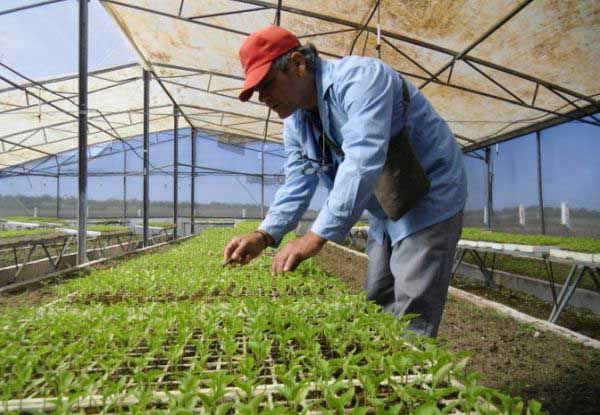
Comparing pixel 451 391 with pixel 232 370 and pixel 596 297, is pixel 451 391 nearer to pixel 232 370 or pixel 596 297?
pixel 232 370

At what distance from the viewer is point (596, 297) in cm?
542

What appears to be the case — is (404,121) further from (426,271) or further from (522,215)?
(522,215)

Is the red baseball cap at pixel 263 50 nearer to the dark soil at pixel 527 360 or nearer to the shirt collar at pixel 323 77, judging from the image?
the shirt collar at pixel 323 77

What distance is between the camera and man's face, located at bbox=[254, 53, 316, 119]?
1624 mm

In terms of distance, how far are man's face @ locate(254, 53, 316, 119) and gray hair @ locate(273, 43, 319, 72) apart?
18mm

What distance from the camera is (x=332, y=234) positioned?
1.46m

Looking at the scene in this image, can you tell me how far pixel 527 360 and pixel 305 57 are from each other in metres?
2.82

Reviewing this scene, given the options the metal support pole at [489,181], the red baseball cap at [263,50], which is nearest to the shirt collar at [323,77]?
the red baseball cap at [263,50]

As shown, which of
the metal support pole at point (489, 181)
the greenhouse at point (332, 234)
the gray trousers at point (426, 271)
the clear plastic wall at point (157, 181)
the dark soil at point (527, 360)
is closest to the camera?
the greenhouse at point (332, 234)

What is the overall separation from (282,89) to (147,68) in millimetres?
9745

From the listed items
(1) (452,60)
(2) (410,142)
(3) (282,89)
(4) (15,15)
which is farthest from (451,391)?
(4) (15,15)

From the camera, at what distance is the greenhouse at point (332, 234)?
4.13 ft

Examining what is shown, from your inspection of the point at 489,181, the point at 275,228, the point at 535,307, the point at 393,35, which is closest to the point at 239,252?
the point at 275,228

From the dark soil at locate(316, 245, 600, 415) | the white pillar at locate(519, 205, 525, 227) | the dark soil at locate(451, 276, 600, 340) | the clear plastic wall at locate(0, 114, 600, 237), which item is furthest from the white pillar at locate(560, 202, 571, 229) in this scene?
the clear plastic wall at locate(0, 114, 600, 237)
